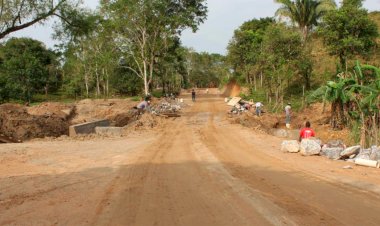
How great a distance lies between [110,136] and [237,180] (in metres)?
12.2

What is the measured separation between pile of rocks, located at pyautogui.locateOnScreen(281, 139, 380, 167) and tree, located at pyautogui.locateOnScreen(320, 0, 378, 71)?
59.3 feet

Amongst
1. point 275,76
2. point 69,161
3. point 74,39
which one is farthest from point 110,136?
point 275,76

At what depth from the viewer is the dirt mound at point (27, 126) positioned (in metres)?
21.0

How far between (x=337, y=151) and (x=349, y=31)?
2007 centimetres

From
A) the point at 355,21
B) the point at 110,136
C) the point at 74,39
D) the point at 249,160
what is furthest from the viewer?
the point at 355,21

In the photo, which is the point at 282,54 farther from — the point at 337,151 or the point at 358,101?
the point at 337,151

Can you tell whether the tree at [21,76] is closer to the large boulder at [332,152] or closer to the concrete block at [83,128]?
the concrete block at [83,128]

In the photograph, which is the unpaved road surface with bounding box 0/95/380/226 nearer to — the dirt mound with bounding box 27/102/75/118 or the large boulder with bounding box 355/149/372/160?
the large boulder with bounding box 355/149/372/160

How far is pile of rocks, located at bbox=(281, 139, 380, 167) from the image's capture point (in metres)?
11.6

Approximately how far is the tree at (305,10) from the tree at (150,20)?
933cm

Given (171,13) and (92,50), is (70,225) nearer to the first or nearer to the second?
(171,13)

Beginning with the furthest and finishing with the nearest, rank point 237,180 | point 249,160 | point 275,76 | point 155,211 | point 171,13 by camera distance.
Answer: point 171,13 → point 275,76 → point 249,160 → point 237,180 → point 155,211

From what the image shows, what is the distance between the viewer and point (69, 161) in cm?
1296

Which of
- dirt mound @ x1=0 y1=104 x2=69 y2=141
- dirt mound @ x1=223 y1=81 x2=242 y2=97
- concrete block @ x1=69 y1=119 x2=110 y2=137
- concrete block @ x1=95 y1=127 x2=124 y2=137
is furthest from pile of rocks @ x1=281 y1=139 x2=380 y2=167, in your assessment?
dirt mound @ x1=223 y1=81 x2=242 y2=97
